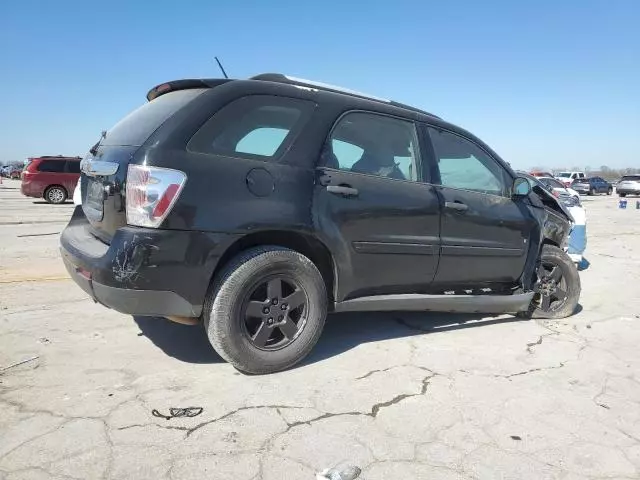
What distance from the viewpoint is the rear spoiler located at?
10.4 feet

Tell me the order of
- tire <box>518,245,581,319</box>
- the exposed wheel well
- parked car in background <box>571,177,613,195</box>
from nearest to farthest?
1. the exposed wheel well
2. tire <box>518,245,581,319</box>
3. parked car in background <box>571,177,613,195</box>

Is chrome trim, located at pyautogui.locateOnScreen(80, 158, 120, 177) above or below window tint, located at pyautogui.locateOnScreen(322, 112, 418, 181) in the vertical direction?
below

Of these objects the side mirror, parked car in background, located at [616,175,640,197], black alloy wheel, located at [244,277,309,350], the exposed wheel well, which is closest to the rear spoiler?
the exposed wheel well

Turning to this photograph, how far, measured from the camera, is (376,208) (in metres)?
3.50

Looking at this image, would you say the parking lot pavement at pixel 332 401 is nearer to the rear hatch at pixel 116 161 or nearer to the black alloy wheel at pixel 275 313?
the black alloy wheel at pixel 275 313

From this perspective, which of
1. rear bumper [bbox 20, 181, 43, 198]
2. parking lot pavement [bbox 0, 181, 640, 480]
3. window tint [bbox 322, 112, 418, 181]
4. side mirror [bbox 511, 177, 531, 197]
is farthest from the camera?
rear bumper [bbox 20, 181, 43, 198]

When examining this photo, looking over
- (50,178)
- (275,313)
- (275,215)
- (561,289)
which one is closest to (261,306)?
(275,313)

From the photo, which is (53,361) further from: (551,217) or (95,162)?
(551,217)

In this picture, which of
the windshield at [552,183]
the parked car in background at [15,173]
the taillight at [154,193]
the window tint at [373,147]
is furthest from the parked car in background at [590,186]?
the parked car in background at [15,173]

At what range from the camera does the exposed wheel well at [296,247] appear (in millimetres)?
3061

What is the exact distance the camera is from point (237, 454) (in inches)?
92.0

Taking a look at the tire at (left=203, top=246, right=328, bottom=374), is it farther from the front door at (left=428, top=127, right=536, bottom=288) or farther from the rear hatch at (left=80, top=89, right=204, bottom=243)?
the front door at (left=428, top=127, right=536, bottom=288)

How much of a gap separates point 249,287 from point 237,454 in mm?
979

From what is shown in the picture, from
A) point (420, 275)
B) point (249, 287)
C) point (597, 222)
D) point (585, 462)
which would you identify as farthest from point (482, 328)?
point (597, 222)
